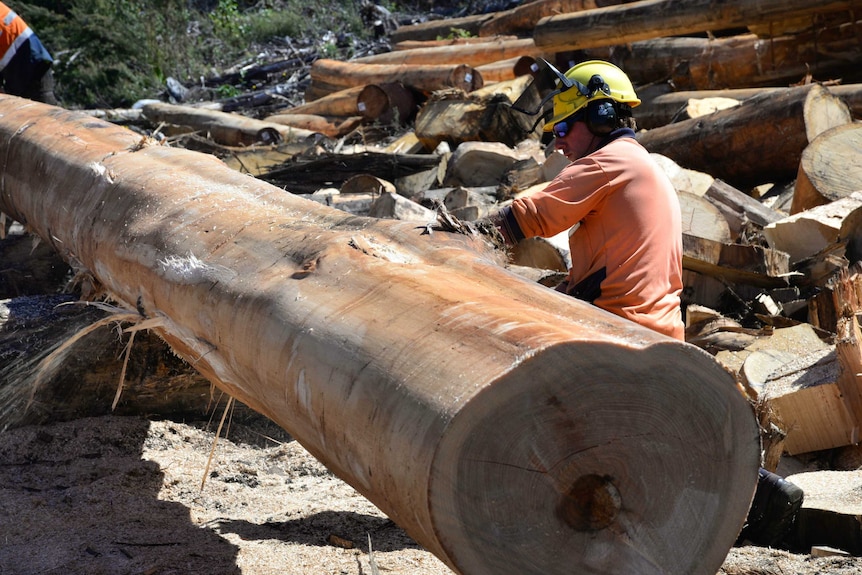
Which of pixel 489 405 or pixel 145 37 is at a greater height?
pixel 489 405

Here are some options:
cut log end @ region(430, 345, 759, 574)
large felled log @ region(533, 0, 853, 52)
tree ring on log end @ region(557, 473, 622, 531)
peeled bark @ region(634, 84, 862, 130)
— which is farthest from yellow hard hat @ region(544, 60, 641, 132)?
large felled log @ region(533, 0, 853, 52)

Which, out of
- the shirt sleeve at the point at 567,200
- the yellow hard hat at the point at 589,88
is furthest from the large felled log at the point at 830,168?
the shirt sleeve at the point at 567,200

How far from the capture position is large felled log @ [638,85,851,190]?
649 cm

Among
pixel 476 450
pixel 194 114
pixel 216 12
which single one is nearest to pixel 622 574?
pixel 476 450

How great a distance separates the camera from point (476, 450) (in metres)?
1.83

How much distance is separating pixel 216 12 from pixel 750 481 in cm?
2039

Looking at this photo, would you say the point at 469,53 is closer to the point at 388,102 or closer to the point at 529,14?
the point at 529,14

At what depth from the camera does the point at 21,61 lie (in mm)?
7633

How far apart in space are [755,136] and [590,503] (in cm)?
542


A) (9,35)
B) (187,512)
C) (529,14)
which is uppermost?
(9,35)

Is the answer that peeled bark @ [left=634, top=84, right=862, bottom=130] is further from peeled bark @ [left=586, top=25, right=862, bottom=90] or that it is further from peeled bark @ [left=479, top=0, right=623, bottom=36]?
peeled bark @ [left=479, top=0, right=623, bottom=36]

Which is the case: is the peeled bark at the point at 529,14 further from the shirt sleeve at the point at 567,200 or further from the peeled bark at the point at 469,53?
the shirt sleeve at the point at 567,200

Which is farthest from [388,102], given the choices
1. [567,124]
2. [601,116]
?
[601,116]

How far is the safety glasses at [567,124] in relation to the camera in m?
3.47
